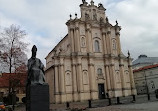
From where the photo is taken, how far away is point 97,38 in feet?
131

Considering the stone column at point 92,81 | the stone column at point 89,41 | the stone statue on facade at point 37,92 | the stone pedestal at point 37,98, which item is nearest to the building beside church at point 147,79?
the stone column at point 92,81

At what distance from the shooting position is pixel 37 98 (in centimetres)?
935

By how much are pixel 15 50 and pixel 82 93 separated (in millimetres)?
13787

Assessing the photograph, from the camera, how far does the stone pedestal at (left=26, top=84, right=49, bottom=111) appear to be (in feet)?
30.3

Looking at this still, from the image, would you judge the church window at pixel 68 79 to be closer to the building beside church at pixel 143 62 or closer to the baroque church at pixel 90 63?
the baroque church at pixel 90 63

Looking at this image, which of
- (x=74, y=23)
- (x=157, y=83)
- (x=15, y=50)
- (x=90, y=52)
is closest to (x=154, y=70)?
(x=157, y=83)

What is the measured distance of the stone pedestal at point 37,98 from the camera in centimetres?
925

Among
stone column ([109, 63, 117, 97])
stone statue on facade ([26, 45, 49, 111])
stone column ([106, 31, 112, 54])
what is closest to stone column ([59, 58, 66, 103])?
stone column ([109, 63, 117, 97])

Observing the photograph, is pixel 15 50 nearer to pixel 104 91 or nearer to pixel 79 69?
pixel 79 69

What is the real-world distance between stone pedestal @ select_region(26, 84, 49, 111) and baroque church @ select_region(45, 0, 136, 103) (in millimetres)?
24346

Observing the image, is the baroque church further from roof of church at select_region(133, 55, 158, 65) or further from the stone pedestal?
roof of church at select_region(133, 55, 158, 65)

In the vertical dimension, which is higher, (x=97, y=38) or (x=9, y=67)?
(x=97, y=38)

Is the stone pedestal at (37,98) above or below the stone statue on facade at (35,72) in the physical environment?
below

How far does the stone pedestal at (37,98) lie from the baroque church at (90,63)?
24.3m
